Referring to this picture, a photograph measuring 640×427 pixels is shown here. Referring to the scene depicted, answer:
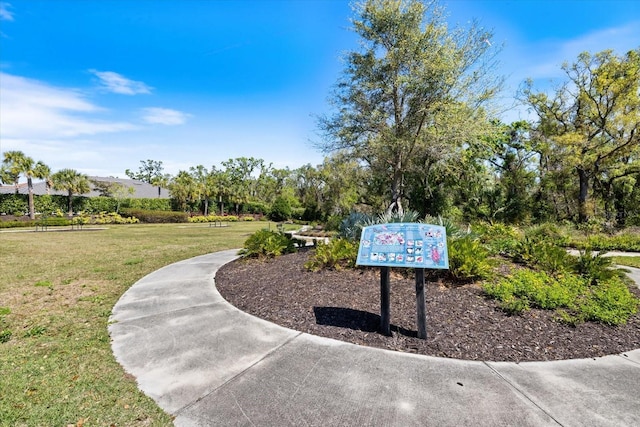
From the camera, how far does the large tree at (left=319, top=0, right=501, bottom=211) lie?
7445 mm

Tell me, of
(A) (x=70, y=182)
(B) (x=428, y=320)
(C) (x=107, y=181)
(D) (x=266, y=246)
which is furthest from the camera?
(C) (x=107, y=181)

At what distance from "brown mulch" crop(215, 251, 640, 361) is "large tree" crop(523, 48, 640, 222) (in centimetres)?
1544

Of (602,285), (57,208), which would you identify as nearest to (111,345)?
(602,285)

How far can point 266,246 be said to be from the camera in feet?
25.3

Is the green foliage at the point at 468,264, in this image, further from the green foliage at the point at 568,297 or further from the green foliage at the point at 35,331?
the green foliage at the point at 35,331

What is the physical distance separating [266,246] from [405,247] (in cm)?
486

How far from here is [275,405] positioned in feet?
7.81

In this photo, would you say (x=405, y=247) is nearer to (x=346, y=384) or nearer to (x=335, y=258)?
(x=346, y=384)

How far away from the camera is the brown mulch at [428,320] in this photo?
3305 mm

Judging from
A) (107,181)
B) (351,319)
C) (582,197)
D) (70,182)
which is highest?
(107,181)

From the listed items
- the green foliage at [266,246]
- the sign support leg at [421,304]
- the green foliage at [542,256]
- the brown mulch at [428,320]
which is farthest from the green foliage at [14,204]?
the green foliage at [542,256]

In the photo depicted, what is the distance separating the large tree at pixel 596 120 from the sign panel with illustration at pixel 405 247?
18.2m

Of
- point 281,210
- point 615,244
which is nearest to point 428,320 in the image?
point 615,244

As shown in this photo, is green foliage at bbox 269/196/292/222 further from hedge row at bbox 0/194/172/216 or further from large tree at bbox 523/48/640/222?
large tree at bbox 523/48/640/222
